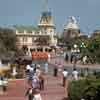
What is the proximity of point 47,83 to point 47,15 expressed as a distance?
443 feet

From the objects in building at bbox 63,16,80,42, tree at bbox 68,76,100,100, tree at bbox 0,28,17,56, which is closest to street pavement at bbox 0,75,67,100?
tree at bbox 68,76,100,100

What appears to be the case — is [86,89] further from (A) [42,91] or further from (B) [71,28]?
(B) [71,28]

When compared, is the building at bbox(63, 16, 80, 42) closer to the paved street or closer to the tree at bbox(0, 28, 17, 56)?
the tree at bbox(0, 28, 17, 56)

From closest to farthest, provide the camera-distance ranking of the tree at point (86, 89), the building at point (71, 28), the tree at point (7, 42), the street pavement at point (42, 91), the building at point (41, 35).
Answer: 1. the tree at point (86, 89)
2. the street pavement at point (42, 91)
3. the tree at point (7, 42)
4. the building at point (41, 35)
5. the building at point (71, 28)

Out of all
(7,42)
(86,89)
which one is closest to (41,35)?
(7,42)

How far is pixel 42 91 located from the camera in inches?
1033

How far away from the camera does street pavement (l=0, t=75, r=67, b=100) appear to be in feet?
80.7

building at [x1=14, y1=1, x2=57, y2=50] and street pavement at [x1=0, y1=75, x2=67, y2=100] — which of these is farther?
building at [x1=14, y1=1, x2=57, y2=50]

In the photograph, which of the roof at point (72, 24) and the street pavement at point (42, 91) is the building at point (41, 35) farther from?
the street pavement at point (42, 91)

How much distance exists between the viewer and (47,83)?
30.5 metres

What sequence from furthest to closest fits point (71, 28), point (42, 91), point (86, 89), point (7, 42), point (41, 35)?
point (71, 28) < point (41, 35) < point (7, 42) < point (42, 91) < point (86, 89)

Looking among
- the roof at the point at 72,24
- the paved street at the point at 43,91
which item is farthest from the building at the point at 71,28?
the paved street at the point at 43,91

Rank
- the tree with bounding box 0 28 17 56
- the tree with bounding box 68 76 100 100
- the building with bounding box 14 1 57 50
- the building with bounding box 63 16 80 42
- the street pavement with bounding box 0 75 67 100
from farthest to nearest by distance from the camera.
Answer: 1. the building with bounding box 63 16 80 42
2. the building with bounding box 14 1 57 50
3. the tree with bounding box 0 28 17 56
4. the street pavement with bounding box 0 75 67 100
5. the tree with bounding box 68 76 100 100

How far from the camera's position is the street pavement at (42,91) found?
80.7 ft
